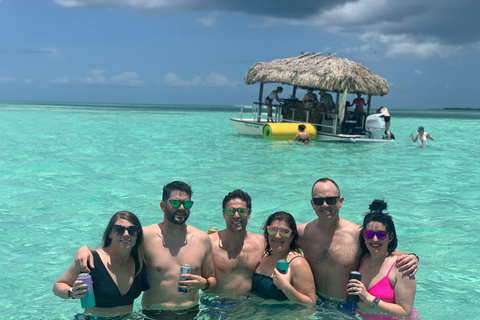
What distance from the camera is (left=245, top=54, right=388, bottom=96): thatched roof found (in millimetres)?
19422

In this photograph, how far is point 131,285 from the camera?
375 centimetres

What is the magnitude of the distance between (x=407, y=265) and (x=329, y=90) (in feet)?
53.4

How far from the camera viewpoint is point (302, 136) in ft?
63.2

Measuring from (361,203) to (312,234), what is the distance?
5937 millimetres

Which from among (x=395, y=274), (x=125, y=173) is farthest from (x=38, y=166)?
(x=395, y=274)

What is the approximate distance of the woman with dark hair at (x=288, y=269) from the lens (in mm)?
3807

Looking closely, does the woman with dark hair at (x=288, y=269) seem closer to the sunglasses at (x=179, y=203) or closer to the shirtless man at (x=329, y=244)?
the shirtless man at (x=329, y=244)

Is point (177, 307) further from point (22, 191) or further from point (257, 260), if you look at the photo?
point (22, 191)

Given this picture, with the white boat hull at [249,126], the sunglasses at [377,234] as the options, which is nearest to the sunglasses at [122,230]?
the sunglasses at [377,234]

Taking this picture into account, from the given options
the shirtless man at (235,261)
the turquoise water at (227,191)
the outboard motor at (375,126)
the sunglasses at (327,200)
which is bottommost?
the turquoise water at (227,191)

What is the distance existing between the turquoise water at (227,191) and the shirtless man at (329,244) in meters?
0.29

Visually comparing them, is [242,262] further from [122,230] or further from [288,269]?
[122,230]

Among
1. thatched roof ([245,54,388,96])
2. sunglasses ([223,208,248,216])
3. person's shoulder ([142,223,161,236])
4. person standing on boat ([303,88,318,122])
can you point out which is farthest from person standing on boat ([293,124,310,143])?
person's shoulder ([142,223,161,236])

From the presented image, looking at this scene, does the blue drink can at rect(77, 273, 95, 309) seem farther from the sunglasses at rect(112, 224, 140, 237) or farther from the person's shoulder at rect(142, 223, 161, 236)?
the person's shoulder at rect(142, 223, 161, 236)
